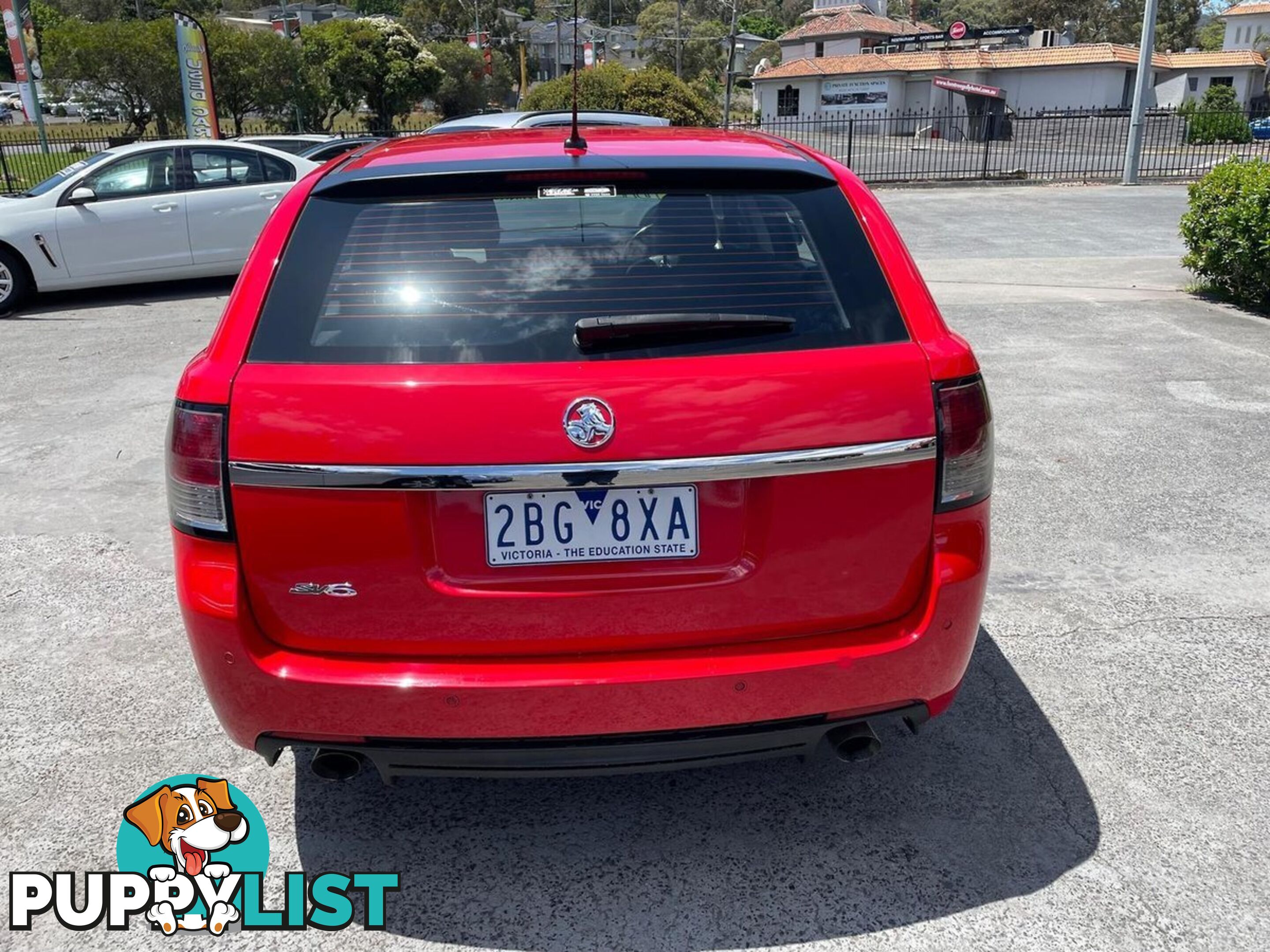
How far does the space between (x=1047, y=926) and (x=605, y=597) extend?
1331 millimetres

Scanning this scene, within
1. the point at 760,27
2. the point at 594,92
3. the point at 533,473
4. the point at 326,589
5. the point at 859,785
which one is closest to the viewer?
the point at 533,473

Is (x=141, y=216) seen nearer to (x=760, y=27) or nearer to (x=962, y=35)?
(x=962, y=35)

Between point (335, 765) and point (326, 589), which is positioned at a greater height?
point (326, 589)

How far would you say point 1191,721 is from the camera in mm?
3402

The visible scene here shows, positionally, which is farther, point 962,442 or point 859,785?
point 859,785

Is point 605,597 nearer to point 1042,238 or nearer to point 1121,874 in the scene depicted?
point 1121,874

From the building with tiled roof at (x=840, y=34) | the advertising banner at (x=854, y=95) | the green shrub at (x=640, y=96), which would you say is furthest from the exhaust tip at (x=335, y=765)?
the building with tiled roof at (x=840, y=34)

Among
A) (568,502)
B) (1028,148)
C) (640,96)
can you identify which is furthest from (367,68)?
(568,502)

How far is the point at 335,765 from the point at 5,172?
770 inches

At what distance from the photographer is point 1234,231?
9375mm

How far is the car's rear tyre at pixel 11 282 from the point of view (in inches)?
405

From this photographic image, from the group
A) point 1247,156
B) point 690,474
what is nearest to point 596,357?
point 690,474

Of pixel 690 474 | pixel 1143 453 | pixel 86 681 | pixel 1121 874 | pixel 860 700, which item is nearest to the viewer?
pixel 690 474

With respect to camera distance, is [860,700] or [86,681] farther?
[86,681]
